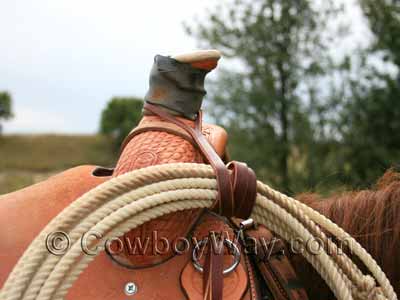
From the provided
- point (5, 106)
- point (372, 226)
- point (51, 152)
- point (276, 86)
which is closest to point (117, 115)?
point (51, 152)

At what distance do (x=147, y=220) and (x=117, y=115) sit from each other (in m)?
22.1

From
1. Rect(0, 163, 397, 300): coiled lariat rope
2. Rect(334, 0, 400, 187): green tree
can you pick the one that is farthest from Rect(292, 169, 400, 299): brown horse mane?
Rect(334, 0, 400, 187): green tree

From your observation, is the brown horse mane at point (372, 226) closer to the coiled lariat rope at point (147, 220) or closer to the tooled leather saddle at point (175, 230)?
the tooled leather saddle at point (175, 230)

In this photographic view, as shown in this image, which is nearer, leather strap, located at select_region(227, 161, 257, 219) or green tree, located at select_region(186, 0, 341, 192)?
leather strap, located at select_region(227, 161, 257, 219)

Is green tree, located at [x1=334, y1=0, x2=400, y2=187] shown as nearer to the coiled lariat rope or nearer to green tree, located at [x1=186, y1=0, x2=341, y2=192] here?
green tree, located at [x1=186, y1=0, x2=341, y2=192]

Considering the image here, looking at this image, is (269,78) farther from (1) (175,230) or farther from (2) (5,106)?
(2) (5,106)

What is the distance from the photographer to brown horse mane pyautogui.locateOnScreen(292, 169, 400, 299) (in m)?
1.34

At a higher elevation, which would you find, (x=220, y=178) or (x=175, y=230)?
(x=220, y=178)

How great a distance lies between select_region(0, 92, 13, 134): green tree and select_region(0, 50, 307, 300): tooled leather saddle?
73.2 ft

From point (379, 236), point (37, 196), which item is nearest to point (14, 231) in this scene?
point (37, 196)

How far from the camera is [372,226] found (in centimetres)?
136

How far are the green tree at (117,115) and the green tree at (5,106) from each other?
3.89 meters

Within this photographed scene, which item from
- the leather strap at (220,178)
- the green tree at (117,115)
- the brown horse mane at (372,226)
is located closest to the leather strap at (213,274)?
the leather strap at (220,178)

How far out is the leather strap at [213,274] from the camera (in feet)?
3.66
